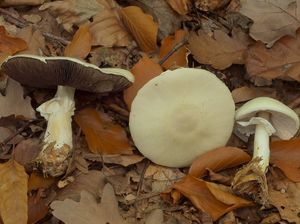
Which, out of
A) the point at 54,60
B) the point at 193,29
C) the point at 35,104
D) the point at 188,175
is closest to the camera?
the point at 54,60

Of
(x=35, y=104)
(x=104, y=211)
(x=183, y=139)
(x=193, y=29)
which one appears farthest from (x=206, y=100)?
(x=35, y=104)

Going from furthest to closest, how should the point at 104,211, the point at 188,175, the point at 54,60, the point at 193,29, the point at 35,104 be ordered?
1. the point at 193,29
2. the point at 35,104
3. the point at 188,175
4. the point at 104,211
5. the point at 54,60

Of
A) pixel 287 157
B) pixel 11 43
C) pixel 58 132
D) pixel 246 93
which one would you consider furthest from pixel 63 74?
pixel 287 157

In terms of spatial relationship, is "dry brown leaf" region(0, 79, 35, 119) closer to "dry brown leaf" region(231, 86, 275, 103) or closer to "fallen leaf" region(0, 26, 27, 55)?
"fallen leaf" region(0, 26, 27, 55)

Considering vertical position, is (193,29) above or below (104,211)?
above

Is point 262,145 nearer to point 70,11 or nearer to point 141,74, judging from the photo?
point 141,74

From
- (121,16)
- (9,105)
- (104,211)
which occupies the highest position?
(121,16)

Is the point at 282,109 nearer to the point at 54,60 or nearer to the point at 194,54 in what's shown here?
the point at 194,54
